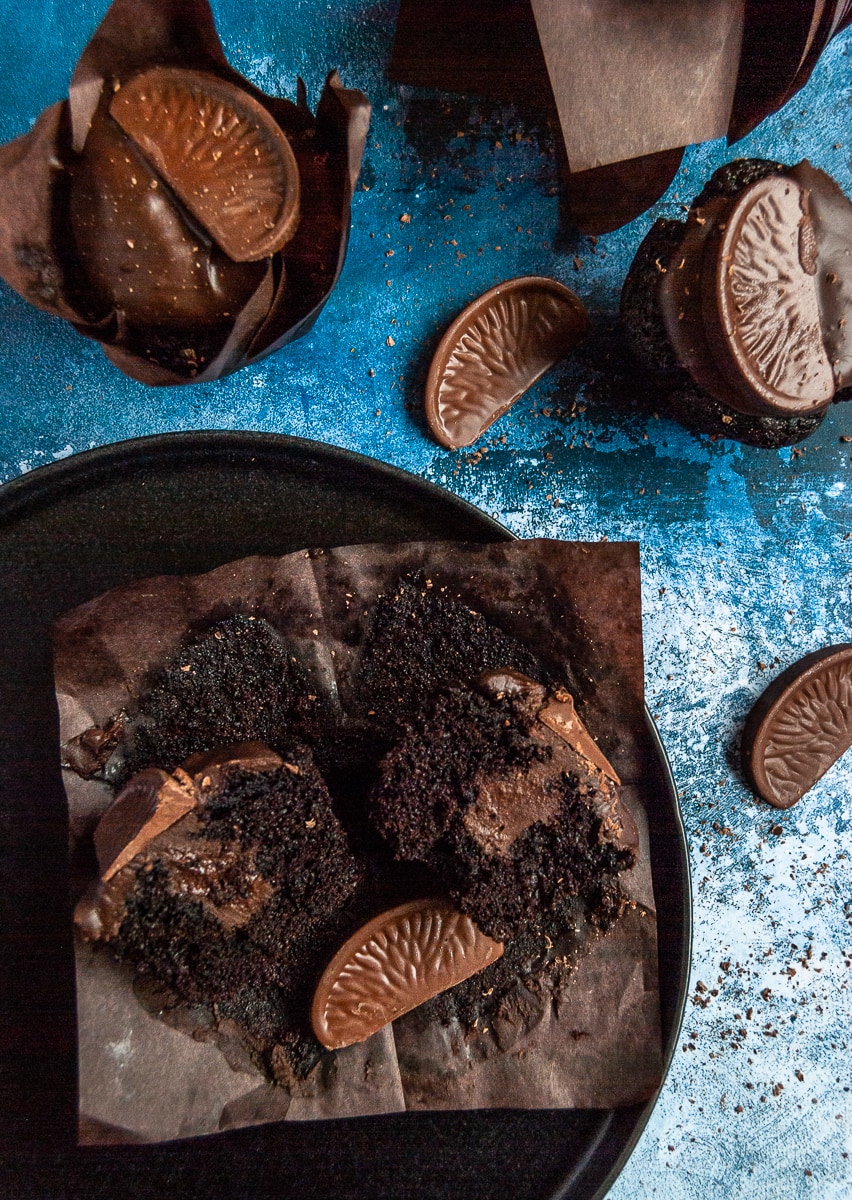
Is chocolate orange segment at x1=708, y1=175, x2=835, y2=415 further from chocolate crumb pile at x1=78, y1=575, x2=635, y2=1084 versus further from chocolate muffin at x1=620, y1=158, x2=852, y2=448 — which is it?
chocolate crumb pile at x1=78, y1=575, x2=635, y2=1084

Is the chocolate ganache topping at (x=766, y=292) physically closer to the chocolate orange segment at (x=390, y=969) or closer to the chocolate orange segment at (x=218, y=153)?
the chocolate orange segment at (x=218, y=153)

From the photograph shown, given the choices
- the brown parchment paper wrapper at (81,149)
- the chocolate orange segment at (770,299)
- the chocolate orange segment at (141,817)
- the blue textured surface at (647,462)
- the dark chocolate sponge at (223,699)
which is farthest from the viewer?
the blue textured surface at (647,462)

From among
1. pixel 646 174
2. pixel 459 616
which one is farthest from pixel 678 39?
pixel 459 616

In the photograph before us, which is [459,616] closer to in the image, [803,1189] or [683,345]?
[683,345]

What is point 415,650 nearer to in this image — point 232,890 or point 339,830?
point 339,830

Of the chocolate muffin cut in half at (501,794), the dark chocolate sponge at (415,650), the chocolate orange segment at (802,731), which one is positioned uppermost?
the dark chocolate sponge at (415,650)

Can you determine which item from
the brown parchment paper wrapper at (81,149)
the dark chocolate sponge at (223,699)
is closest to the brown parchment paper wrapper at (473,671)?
the dark chocolate sponge at (223,699)
